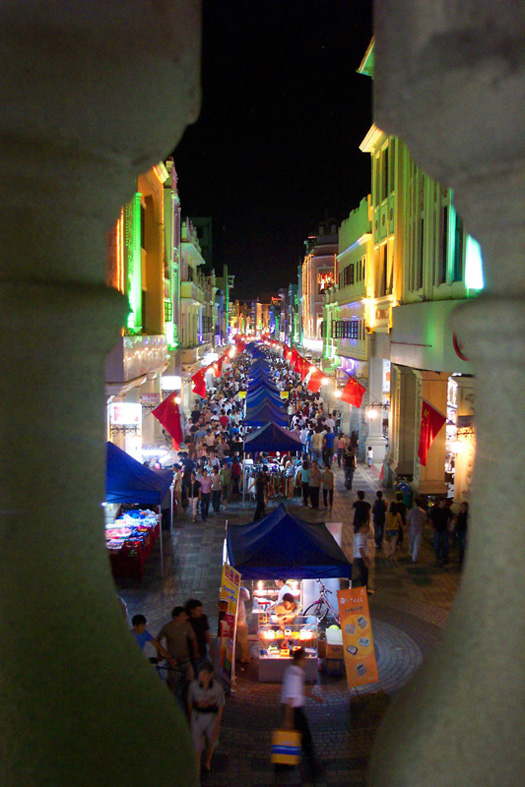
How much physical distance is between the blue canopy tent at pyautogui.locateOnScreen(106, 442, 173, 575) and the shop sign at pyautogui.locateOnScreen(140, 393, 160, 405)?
845 centimetres

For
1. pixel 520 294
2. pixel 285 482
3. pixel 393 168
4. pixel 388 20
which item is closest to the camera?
pixel 520 294

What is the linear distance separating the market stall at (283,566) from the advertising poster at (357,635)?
464 millimetres

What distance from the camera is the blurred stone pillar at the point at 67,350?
1519mm

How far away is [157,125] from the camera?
1.67m

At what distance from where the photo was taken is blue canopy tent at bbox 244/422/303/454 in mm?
18469

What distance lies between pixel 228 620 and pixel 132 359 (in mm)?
7625

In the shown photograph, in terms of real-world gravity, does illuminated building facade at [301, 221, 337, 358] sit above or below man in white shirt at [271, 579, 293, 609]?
above

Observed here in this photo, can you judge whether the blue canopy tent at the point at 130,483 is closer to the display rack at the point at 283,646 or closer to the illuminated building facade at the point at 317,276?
the display rack at the point at 283,646

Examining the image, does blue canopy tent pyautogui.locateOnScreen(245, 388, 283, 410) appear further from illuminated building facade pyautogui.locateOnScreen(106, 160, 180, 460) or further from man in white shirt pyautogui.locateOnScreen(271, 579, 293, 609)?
man in white shirt pyautogui.locateOnScreen(271, 579, 293, 609)

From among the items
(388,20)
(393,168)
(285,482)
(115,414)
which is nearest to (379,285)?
(393,168)

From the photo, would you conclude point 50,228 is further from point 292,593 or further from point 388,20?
point 292,593

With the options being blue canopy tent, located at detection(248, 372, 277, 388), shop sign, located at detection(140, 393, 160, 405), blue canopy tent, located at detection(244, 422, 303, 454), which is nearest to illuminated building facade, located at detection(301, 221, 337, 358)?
blue canopy tent, located at detection(248, 372, 277, 388)

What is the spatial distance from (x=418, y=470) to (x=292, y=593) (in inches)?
343

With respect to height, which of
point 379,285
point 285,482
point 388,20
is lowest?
point 285,482
